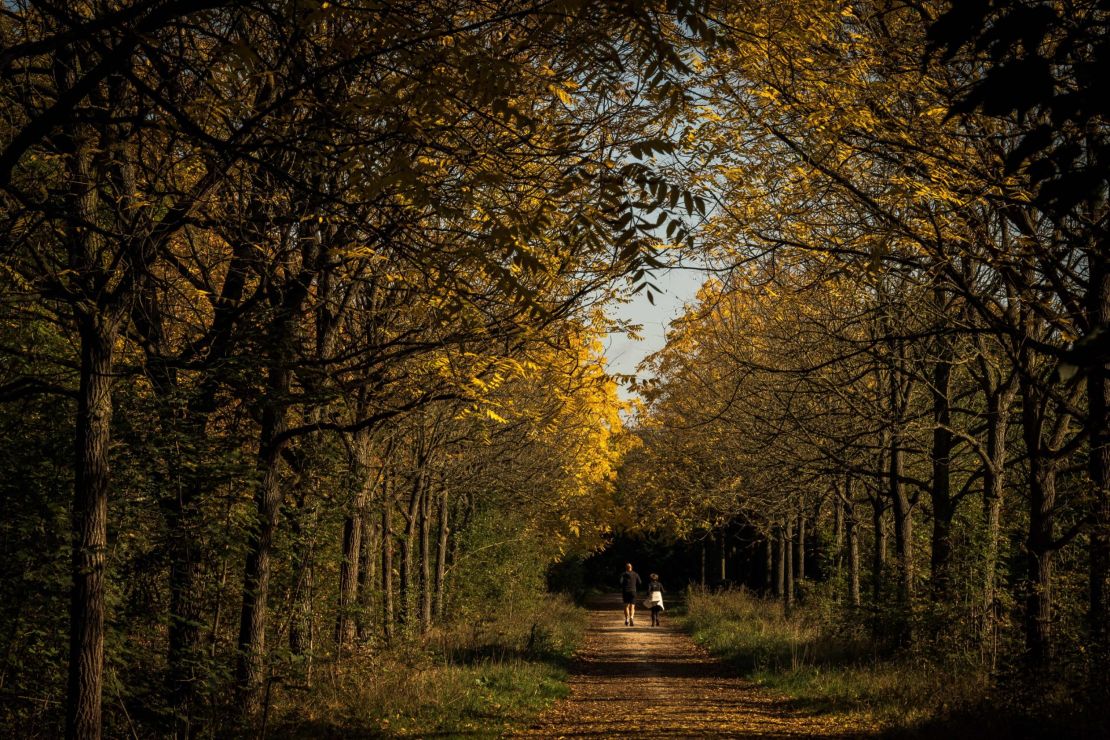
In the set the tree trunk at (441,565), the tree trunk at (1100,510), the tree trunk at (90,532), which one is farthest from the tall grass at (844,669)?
the tree trunk at (90,532)

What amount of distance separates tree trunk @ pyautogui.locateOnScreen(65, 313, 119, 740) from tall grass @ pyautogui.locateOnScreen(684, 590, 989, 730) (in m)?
8.39

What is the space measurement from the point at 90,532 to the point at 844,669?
12.1 meters

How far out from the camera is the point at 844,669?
1446cm

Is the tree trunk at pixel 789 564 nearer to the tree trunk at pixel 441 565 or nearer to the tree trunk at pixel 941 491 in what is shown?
the tree trunk at pixel 441 565

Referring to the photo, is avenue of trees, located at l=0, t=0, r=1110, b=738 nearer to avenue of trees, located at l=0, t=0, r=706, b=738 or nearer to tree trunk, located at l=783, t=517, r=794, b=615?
avenue of trees, located at l=0, t=0, r=706, b=738

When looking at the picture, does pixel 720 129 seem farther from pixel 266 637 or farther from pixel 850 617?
pixel 850 617

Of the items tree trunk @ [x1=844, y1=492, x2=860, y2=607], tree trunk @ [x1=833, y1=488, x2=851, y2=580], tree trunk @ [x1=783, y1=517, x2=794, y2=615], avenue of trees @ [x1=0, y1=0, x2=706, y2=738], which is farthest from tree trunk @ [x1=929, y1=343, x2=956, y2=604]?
tree trunk @ [x1=783, y1=517, x2=794, y2=615]

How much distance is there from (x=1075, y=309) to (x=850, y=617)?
992cm

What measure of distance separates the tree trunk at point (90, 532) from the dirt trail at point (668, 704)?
19.4 ft

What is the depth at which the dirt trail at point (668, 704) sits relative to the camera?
35.3ft

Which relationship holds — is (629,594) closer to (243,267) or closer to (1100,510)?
(1100,510)

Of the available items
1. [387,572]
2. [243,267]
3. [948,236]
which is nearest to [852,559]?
[387,572]

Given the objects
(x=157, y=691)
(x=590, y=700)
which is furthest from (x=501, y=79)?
(x=590, y=700)

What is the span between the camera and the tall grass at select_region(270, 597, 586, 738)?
9891 millimetres
